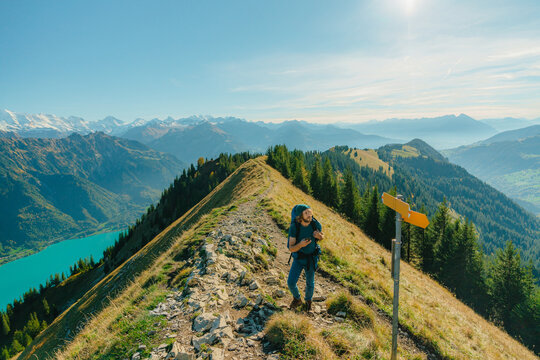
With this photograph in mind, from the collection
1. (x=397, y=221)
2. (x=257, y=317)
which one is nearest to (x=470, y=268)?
(x=397, y=221)

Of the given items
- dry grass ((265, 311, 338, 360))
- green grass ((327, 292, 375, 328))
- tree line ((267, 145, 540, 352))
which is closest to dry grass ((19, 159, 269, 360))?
dry grass ((265, 311, 338, 360))

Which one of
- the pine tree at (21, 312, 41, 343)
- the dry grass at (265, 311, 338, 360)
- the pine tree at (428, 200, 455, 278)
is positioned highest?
the dry grass at (265, 311, 338, 360)

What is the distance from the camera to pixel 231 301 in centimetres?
915

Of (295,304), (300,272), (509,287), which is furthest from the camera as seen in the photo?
(509,287)

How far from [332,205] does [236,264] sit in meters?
50.8

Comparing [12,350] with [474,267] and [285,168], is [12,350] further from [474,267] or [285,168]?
[474,267]

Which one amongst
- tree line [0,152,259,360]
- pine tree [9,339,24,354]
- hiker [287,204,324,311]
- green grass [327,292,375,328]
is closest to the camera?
hiker [287,204,324,311]

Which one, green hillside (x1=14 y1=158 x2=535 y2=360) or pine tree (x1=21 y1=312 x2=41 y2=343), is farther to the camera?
pine tree (x1=21 y1=312 x2=41 y2=343)

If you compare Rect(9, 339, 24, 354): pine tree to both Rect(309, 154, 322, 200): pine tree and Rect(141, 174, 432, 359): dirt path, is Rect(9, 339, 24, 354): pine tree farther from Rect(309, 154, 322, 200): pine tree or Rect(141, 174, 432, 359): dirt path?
Rect(309, 154, 322, 200): pine tree

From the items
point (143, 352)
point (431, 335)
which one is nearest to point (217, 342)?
point (143, 352)

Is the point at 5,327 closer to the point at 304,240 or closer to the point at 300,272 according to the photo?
the point at 300,272

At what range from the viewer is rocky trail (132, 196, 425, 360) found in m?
6.86

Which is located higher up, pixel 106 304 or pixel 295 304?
pixel 295 304

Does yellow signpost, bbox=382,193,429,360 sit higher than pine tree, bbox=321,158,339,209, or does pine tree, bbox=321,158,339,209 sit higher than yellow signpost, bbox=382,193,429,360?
yellow signpost, bbox=382,193,429,360
